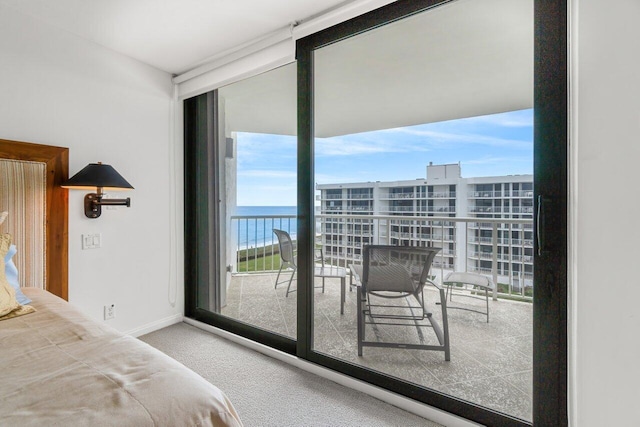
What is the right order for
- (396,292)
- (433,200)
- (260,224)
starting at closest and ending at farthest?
1. (433,200)
2. (396,292)
3. (260,224)

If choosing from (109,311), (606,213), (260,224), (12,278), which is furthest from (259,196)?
(606,213)

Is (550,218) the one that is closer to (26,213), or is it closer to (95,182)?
(95,182)

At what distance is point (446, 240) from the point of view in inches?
66.5

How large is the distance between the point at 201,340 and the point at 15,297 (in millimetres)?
1367

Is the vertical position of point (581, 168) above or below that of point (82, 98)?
below

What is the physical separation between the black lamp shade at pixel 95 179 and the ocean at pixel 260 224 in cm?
102

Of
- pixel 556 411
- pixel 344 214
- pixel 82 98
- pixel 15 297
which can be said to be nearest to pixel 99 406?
pixel 15 297

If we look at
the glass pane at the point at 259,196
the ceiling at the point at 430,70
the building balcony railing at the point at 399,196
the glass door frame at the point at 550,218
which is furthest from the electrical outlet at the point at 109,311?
the glass door frame at the point at 550,218

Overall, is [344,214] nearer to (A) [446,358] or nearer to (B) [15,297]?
(A) [446,358]

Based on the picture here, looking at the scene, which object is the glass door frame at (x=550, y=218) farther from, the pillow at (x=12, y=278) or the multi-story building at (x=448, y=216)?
the pillow at (x=12, y=278)

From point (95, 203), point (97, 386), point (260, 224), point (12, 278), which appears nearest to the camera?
point (97, 386)

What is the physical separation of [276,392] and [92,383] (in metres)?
1.25

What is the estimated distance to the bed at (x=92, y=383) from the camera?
29.5 inches

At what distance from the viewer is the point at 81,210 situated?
89.3 inches
